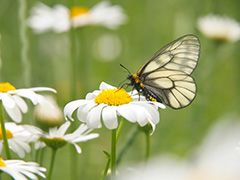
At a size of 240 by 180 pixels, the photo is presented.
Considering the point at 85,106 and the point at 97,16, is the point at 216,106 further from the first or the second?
the point at 85,106

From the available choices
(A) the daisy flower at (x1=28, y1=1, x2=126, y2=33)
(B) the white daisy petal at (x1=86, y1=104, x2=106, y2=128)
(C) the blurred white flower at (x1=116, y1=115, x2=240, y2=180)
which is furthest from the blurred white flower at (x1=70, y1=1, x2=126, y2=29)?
(C) the blurred white flower at (x1=116, y1=115, x2=240, y2=180)

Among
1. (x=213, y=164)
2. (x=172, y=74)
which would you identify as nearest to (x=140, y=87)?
(x=172, y=74)

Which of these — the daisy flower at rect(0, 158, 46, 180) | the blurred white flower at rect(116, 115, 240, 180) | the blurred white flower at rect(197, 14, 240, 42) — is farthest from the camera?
the blurred white flower at rect(197, 14, 240, 42)

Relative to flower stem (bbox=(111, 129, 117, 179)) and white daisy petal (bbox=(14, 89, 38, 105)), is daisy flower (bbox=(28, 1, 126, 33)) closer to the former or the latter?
white daisy petal (bbox=(14, 89, 38, 105))

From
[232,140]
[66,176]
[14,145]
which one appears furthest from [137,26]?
[232,140]

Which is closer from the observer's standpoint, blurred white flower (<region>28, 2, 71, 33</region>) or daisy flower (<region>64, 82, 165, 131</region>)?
daisy flower (<region>64, 82, 165, 131</region>)

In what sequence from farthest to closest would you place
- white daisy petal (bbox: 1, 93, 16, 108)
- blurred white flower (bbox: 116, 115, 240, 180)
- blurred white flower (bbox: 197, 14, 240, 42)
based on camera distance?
blurred white flower (bbox: 197, 14, 240, 42), white daisy petal (bbox: 1, 93, 16, 108), blurred white flower (bbox: 116, 115, 240, 180)
